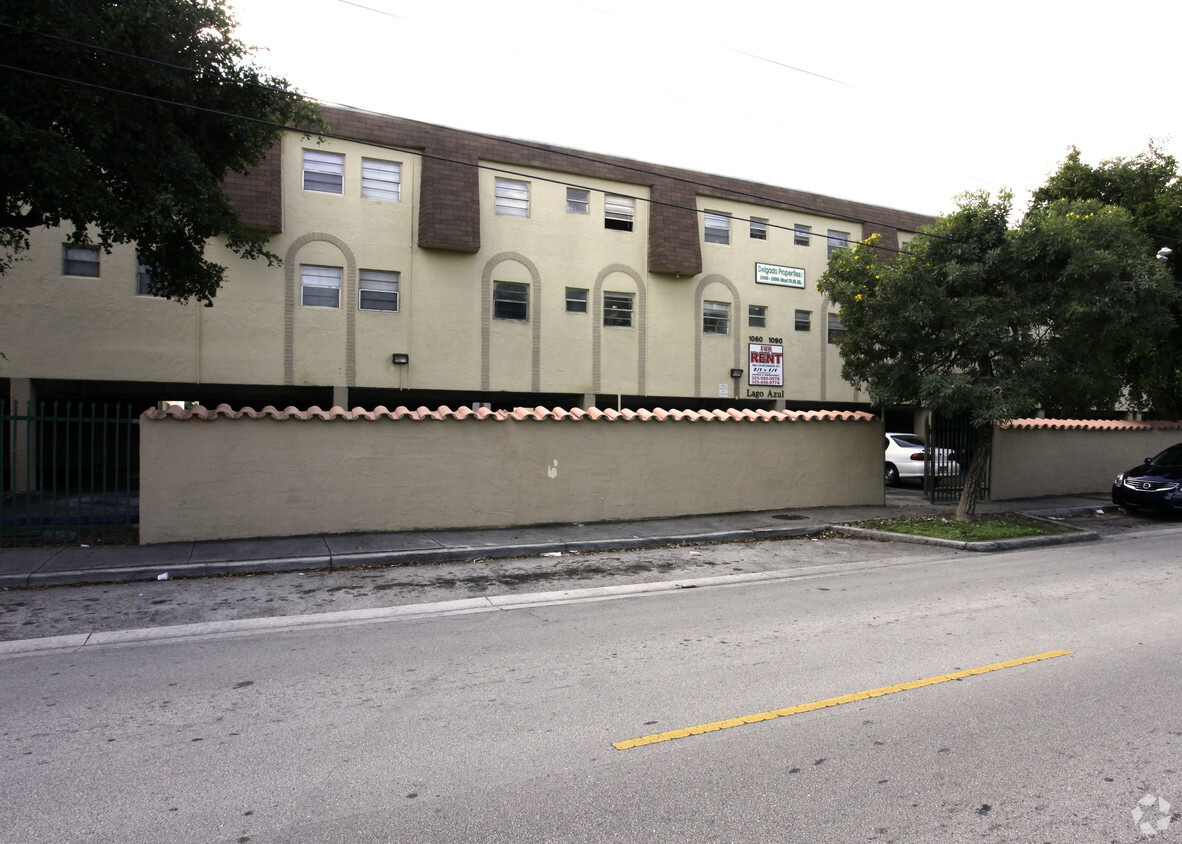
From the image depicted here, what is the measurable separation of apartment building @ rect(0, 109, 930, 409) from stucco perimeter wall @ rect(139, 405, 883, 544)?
6.53 metres

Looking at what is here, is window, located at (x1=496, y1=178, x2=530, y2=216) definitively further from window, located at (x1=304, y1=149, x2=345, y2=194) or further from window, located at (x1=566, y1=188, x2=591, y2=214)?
window, located at (x1=304, y1=149, x2=345, y2=194)

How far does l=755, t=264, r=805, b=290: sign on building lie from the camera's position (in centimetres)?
2592

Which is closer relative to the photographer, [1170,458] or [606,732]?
[606,732]

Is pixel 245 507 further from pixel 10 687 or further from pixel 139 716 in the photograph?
pixel 139 716

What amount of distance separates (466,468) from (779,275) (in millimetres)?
17473

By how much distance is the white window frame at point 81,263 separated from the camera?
18.6 m

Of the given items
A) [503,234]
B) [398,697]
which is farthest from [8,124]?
[503,234]

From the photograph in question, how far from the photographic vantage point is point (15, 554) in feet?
32.3

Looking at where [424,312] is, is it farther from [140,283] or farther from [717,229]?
[717,229]

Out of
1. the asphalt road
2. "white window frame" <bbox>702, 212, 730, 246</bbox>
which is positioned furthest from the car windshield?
"white window frame" <bbox>702, 212, 730, 246</bbox>

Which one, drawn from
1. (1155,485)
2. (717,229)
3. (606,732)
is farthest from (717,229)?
(606,732)

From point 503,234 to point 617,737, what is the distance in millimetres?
19679

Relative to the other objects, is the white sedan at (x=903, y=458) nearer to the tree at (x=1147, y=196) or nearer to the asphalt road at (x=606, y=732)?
the tree at (x=1147, y=196)

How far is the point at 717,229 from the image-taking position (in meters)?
25.3
